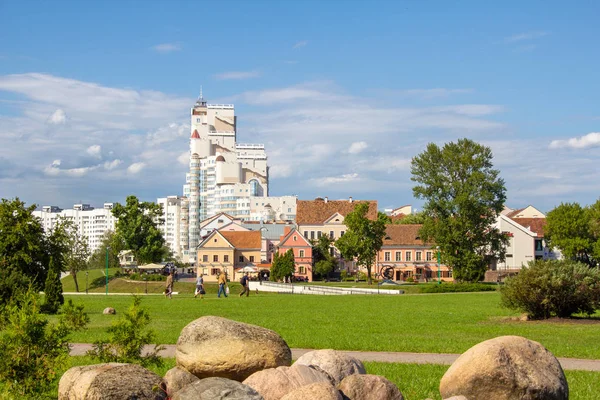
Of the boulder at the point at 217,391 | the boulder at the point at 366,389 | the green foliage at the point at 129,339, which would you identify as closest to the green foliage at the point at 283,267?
the green foliage at the point at 129,339

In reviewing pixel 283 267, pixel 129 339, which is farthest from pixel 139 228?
pixel 129 339

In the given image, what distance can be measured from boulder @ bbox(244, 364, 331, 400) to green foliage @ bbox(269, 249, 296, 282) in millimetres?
87695

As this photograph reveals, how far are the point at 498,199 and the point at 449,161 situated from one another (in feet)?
19.1

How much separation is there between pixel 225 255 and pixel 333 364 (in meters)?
107

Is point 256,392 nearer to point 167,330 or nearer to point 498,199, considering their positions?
point 167,330

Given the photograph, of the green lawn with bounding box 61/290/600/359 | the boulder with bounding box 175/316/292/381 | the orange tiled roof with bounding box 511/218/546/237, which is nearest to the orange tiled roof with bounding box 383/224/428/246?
the orange tiled roof with bounding box 511/218/546/237

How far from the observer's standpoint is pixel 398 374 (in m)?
16.2

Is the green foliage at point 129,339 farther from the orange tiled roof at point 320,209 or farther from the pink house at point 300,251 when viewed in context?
the orange tiled roof at point 320,209

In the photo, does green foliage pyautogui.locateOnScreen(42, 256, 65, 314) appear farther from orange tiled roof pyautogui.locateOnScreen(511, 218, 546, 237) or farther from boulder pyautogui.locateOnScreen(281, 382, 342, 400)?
orange tiled roof pyautogui.locateOnScreen(511, 218, 546, 237)

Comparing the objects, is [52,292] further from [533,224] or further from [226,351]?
[533,224]

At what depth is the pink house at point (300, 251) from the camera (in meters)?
112

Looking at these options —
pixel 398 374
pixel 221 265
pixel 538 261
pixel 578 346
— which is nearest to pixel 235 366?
pixel 398 374

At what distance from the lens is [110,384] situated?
1140 centimetres

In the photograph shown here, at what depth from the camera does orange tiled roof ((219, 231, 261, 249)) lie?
122000 millimetres
